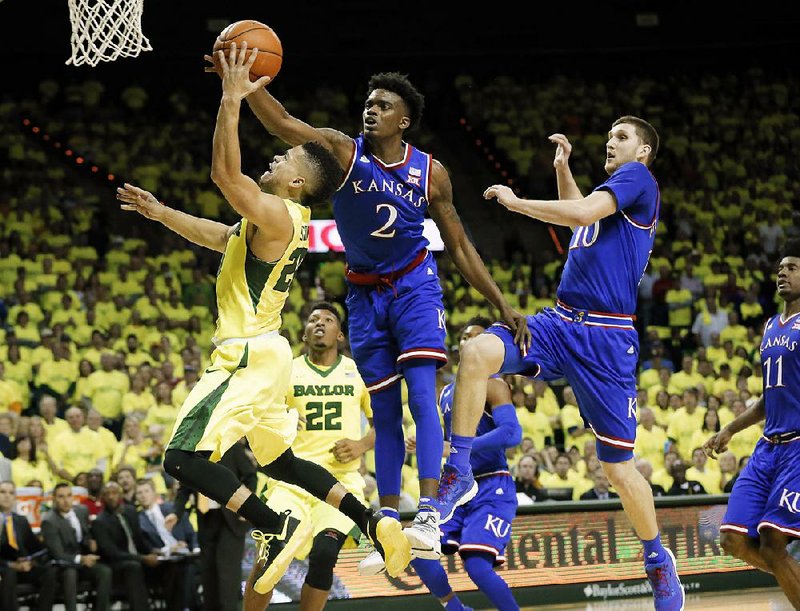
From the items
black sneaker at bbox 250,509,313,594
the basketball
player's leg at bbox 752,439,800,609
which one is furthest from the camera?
player's leg at bbox 752,439,800,609

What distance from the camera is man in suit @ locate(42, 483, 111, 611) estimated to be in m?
9.58

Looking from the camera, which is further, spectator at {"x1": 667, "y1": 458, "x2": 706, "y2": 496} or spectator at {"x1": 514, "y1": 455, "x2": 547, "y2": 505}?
spectator at {"x1": 667, "y1": 458, "x2": 706, "y2": 496}

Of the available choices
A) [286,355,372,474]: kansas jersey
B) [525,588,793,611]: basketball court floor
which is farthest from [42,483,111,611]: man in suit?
[525,588,793,611]: basketball court floor

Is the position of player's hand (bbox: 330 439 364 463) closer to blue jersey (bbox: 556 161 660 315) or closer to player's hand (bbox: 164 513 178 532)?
blue jersey (bbox: 556 161 660 315)

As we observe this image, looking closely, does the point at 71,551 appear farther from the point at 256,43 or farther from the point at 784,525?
the point at 784,525

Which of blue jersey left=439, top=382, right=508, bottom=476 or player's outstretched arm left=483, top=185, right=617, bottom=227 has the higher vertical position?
player's outstretched arm left=483, top=185, right=617, bottom=227

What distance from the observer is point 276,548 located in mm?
5965

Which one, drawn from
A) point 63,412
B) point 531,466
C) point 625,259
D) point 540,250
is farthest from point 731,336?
point 625,259

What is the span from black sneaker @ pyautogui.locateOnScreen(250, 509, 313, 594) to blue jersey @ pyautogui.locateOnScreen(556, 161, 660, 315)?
190cm

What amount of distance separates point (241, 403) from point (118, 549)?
15.4 feet

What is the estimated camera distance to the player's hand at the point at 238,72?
5418mm

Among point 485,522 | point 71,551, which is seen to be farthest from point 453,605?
point 71,551

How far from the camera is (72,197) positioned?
18.2 m

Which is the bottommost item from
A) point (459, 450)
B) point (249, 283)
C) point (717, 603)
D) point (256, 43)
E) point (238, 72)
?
point (717, 603)
